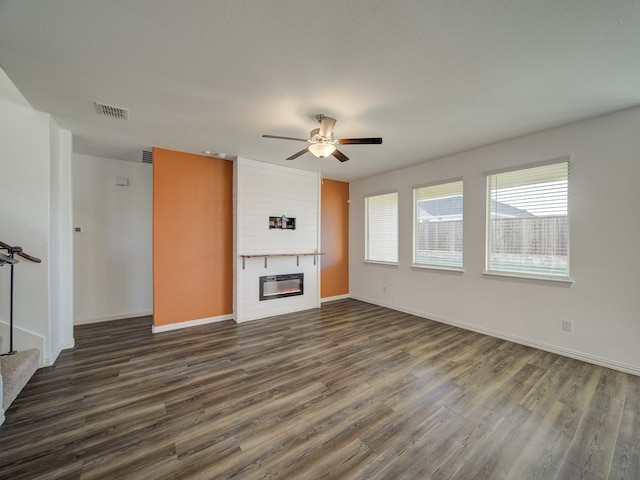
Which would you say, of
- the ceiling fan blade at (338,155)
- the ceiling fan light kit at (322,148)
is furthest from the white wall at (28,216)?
the ceiling fan blade at (338,155)

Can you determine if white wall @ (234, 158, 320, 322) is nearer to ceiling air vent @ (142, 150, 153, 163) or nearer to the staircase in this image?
ceiling air vent @ (142, 150, 153, 163)

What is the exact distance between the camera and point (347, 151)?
4.11 meters

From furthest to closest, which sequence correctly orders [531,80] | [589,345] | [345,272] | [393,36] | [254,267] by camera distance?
[345,272], [254,267], [589,345], [531,80], [393,36]

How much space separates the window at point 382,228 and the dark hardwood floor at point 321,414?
2284mm

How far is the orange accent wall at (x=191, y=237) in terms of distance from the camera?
4012 millimetres

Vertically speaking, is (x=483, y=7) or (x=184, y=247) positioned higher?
(x=483, y=7)

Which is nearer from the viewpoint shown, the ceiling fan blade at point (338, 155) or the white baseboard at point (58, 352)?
the white baseboard at point (58, 352)

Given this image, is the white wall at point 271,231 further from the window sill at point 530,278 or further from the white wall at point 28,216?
the window sill at point 530,278

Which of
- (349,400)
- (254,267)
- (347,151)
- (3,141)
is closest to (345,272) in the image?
(254,267)

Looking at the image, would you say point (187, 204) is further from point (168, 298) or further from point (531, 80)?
point (531, 80)

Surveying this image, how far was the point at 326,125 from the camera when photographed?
112 inches

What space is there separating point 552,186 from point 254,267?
451cm

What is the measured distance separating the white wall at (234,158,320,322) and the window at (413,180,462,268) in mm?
2002

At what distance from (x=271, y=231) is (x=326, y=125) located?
2.48 m
